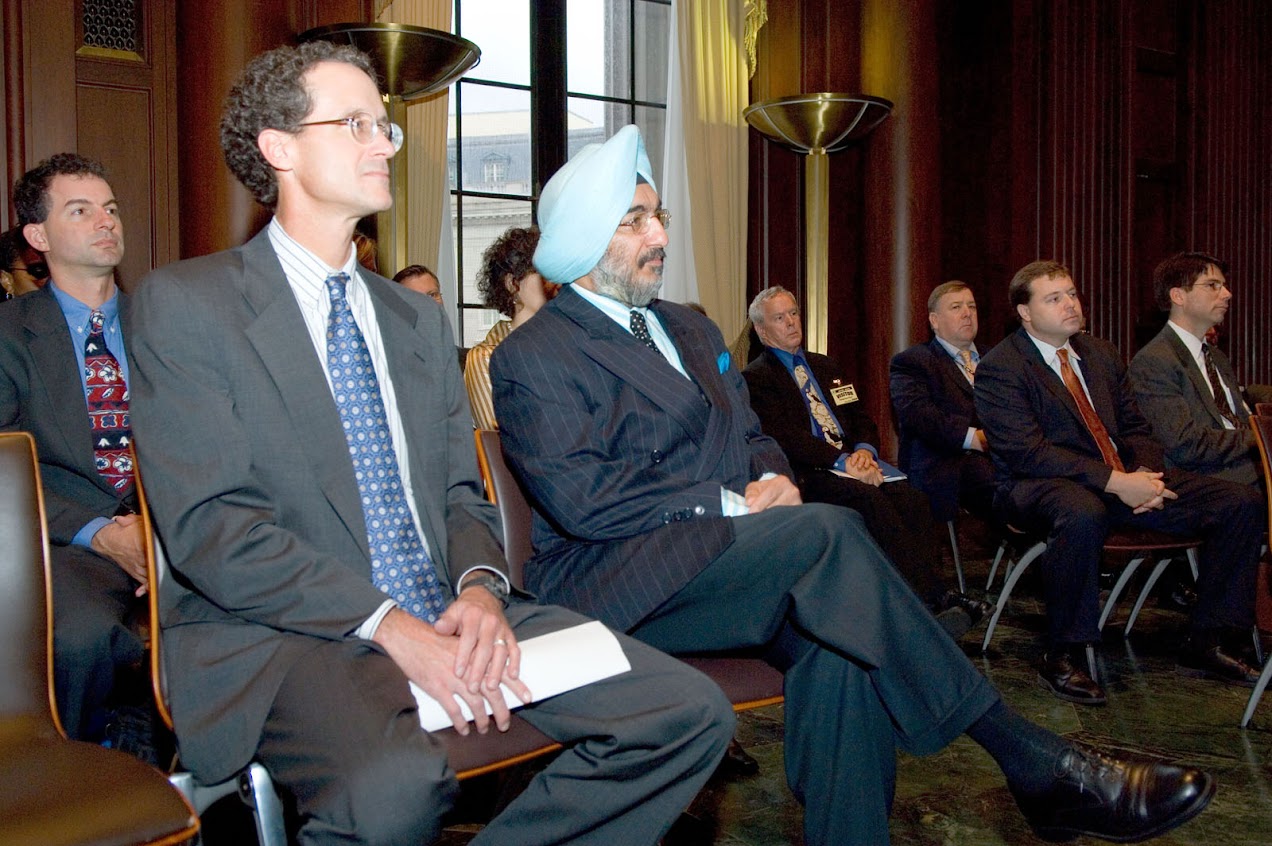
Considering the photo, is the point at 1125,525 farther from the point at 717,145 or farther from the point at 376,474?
the point at 717,145

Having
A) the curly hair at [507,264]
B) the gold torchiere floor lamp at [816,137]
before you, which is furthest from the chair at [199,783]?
the gold torchiere floor lamp at [816,137]

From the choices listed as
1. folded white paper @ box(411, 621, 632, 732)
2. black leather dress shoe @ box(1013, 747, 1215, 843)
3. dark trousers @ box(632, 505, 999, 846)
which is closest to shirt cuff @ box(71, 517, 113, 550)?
folded white paper @ box(411, 621, 632, 732)

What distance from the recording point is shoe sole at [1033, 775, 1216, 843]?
5.95 ft

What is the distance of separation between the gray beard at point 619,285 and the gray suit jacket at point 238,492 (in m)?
0.73

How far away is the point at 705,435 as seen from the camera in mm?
2129

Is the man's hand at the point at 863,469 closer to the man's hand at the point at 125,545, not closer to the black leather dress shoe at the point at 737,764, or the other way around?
the black leather dress shoe at the point at 737,764

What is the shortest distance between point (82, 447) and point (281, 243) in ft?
3.08

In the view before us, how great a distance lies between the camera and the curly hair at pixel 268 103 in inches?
65.9

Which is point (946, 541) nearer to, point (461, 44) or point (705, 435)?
point (461, 44)

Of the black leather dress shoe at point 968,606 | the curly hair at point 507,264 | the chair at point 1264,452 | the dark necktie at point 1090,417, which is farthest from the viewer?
the black leather dress shoe at point 968,606

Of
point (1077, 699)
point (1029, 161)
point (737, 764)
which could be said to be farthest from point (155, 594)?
point (1029, 161)

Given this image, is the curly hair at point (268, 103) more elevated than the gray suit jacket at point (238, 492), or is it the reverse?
the curly hair at point (268, 103)

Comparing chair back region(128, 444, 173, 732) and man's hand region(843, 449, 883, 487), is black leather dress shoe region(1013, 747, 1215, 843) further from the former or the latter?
man's hand region(843, 449, 883, 487)

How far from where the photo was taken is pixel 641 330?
7.27ft
